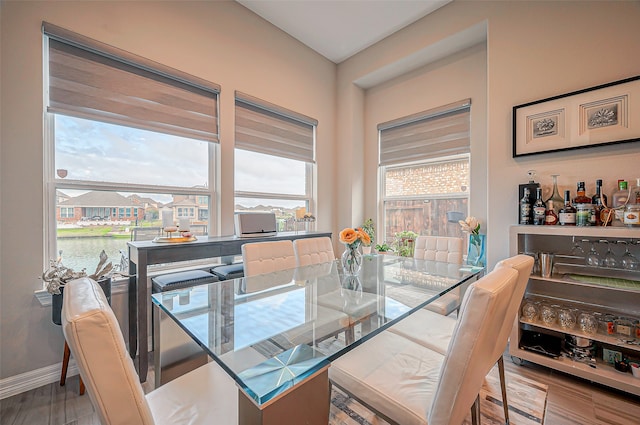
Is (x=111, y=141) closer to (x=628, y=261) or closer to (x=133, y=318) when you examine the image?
(x=133, y=318)

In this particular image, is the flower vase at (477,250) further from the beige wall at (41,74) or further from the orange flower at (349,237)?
the beige wall at (41,74)

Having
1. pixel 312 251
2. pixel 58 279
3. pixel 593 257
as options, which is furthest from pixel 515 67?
pixel 58 279

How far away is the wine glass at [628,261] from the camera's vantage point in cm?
176

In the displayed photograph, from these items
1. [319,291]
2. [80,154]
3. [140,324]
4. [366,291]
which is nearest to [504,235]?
[366,291]

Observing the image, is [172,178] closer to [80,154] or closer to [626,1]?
[80,154]

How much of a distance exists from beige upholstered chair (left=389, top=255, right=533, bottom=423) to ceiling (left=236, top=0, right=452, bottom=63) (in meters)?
2.86

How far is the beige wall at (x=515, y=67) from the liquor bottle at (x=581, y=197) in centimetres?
15

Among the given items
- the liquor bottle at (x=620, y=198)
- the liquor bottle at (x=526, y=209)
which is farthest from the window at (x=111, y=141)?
the liquor bottle at (x=620, y=198)

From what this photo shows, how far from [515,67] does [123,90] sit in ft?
10.9

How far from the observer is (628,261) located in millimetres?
1784

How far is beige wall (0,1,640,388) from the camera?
1.73m

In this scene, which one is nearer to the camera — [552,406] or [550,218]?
[552,406]

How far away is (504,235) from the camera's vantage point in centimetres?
235

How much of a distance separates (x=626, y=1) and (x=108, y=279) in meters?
4.15
